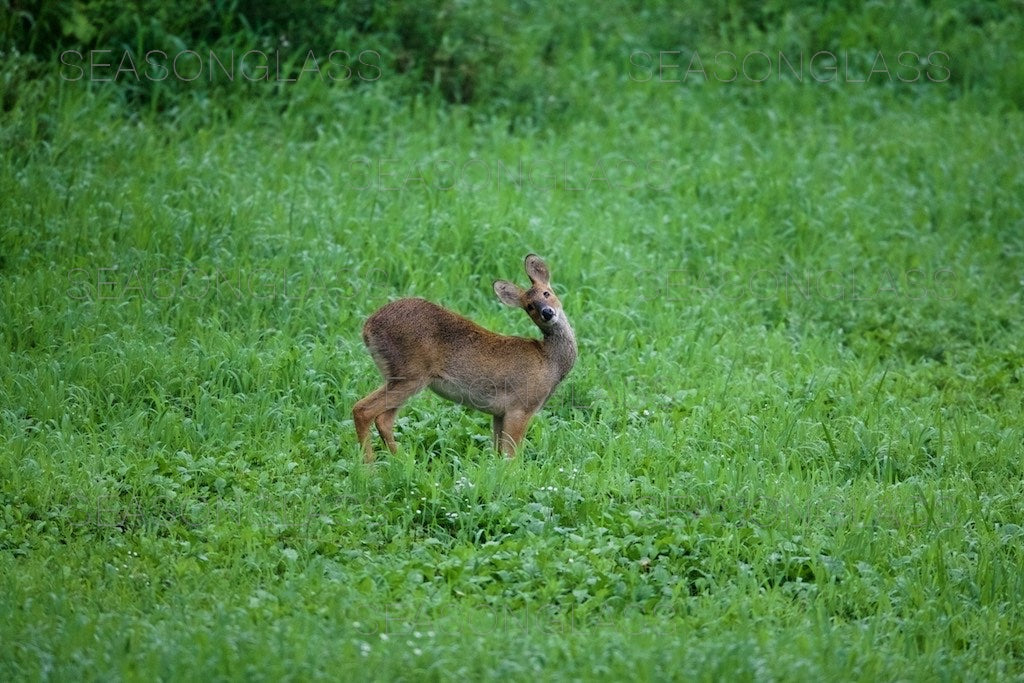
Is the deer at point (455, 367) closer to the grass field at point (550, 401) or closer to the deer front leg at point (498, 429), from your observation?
the deer front leg at point (498, 429)

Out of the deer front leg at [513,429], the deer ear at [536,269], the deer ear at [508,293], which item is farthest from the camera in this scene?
the deer ear at [536,269]

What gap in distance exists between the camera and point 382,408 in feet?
26.1

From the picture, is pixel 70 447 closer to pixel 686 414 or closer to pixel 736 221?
pixel 686 414

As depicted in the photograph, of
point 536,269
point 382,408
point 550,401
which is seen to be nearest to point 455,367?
point 382,408

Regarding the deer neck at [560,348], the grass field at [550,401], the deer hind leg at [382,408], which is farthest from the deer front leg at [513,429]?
the deer hind leg at [382,408]

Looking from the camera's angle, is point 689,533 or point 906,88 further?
point 906,88

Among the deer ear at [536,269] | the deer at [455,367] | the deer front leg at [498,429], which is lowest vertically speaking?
the deer front leg at [498,429]

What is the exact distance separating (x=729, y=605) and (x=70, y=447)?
3817mm

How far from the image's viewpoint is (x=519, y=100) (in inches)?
531

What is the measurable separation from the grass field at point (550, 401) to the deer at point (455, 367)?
26cm

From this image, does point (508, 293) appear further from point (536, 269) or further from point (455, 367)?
point (455, 367)

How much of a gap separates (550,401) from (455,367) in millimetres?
1186

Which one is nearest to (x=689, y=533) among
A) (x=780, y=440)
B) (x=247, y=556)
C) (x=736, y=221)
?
(x=780, y=440)

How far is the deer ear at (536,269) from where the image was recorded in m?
8.58
